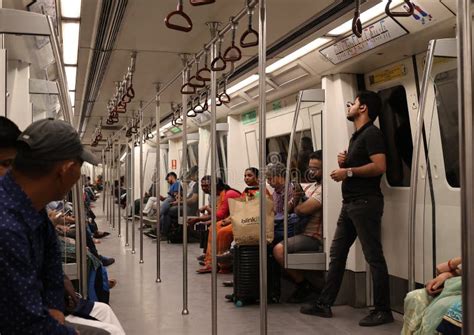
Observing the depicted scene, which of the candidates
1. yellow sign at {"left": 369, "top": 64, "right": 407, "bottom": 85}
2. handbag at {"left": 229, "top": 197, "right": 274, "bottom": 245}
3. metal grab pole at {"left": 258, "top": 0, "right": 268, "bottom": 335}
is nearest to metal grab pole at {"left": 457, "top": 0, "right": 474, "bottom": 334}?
metal grab pole at {"left": 258, "top": 0, "right": 268, "bottom": 335}

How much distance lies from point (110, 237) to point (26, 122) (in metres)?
7.58

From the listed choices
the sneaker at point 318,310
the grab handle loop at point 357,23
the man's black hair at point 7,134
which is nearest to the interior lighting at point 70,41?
the man's black hair at point 7,134

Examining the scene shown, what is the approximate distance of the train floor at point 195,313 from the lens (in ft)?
15.6

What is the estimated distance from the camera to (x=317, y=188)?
225 inches

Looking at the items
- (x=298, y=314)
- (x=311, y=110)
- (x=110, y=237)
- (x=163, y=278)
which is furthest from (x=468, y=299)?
(x=110, y=237)

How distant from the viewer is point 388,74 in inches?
200

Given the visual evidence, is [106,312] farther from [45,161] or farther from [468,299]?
[468,299]

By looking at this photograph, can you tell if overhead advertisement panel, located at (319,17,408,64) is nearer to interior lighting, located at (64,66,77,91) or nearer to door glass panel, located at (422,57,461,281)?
door glass panel, located at (422,57,461,281)

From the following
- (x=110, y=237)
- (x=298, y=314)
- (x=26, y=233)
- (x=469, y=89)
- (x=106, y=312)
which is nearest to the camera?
(x=469, y=89)

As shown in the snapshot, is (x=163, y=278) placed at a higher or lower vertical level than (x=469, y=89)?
lower

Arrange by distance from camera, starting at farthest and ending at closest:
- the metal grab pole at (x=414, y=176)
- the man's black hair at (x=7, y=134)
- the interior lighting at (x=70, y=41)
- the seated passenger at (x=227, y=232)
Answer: the seated passenger at (x=227, y=232)
the interior lighting at (x=70, y=41)
the metal grab pole at (x=414, y=176)
the man's black hair at (x=7, y=134)

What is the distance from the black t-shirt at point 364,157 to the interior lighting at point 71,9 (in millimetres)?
2579

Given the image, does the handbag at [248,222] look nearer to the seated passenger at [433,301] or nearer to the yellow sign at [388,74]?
the yellow sign at [388,74]

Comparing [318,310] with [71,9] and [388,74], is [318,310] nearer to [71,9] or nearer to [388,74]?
[388,74]
